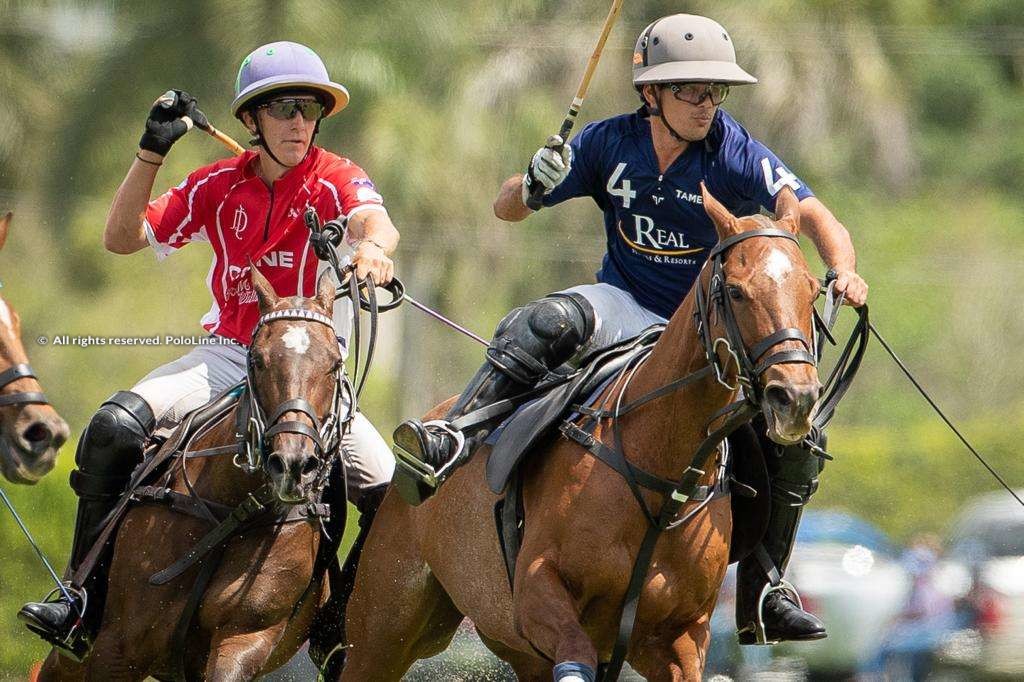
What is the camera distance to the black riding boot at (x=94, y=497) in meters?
5.71

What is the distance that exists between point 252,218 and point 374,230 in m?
0.59

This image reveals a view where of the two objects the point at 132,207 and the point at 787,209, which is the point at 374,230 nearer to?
the point at 132,207

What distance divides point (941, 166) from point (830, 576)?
27.8 ft

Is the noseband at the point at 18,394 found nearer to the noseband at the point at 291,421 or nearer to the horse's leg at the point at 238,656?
the noseband at the point at 291,421

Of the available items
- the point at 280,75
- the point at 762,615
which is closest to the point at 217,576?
the point at 280,75

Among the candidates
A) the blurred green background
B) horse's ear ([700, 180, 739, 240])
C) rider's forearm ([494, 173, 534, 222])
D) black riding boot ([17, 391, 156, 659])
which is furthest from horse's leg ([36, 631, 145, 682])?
the blurred green background

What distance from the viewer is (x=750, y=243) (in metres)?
4.84

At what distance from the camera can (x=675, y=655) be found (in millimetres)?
5398

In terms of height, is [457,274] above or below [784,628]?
above

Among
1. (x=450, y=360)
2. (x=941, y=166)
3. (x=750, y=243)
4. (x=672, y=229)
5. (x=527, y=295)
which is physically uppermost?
(x=941, y=166)

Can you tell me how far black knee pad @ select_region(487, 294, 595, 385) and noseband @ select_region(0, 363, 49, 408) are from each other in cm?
200

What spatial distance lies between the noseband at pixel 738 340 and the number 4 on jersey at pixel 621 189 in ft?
3.62

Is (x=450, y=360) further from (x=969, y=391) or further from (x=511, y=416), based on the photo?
(x=511, y=416)

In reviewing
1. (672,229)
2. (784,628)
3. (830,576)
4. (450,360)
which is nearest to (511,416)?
(672,229)
